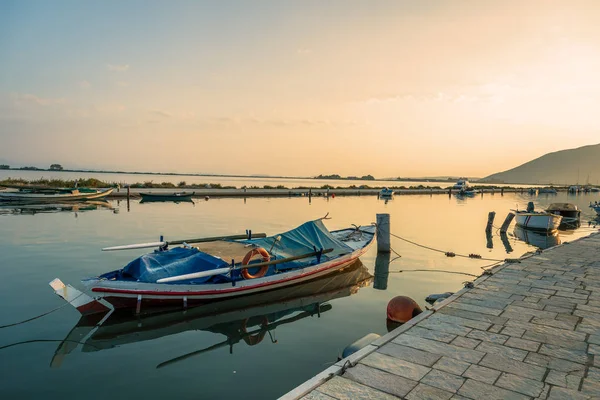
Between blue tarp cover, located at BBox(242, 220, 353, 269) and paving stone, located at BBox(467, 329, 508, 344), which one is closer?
paving stone, located at BBox(467, 329, 508, 344)

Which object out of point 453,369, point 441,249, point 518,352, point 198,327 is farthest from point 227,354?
point 441,249

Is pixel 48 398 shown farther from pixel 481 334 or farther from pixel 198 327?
pixel 481 334

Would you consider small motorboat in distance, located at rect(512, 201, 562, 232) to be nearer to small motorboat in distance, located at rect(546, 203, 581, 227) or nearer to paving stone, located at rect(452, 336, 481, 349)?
small motorboat in distance, located at rect(546, 203, 581, 227)

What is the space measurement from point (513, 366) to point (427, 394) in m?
1.79

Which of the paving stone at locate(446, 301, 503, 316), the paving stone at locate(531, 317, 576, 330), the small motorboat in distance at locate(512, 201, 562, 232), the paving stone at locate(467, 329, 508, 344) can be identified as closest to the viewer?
the paving stone at locate(467, 329, 508, 344)

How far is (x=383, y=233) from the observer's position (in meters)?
20.4

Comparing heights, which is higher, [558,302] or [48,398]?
[558,302]

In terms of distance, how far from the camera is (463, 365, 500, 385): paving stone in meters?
5.52

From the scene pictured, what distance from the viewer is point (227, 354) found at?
880 cm

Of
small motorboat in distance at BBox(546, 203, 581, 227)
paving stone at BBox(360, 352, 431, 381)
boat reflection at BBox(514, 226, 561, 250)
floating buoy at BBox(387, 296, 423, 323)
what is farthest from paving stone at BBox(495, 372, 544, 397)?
small motorboat in distance at BBox(546, 203, 581, 227)

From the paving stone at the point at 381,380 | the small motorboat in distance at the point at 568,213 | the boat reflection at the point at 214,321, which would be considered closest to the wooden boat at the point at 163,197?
the boat reflection at the point at 214,321

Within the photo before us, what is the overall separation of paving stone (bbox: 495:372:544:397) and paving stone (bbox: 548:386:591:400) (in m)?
0.15

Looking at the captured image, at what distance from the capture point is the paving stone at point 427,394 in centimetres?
501

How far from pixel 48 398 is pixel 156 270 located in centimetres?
Result: 466
